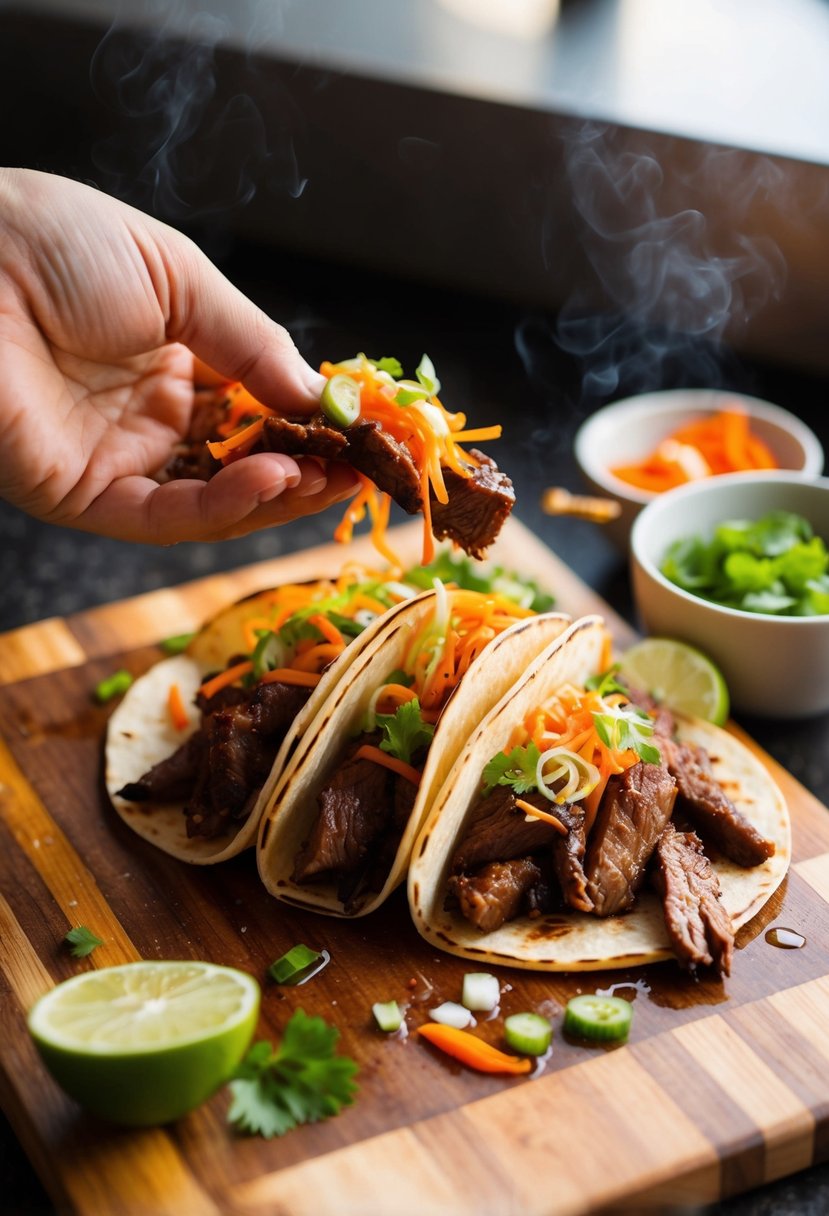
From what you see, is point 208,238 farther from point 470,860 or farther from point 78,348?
point 470,860

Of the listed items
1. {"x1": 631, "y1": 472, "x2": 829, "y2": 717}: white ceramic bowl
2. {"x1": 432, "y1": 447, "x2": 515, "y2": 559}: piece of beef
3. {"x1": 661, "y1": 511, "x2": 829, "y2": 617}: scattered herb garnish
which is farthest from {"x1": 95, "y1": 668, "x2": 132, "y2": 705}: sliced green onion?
{"x1": 661, "y1": 511, "x2": 829, "y2": 617}: scattered herb garnish

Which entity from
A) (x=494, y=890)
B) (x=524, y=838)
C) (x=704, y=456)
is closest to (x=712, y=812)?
(x=524, y=838)

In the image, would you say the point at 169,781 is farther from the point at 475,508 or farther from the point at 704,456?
the point at 704,456

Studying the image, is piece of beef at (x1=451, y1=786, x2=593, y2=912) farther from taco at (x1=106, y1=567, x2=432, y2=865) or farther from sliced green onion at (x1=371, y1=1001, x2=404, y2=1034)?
taco at (x1=106, y1=567, x2=432, y2=865)

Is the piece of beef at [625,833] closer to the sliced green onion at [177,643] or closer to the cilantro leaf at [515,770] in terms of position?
the cilantro leaf at [515,770]

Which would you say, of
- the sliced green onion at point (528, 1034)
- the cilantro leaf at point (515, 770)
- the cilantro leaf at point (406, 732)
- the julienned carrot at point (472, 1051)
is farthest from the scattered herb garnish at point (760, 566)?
the julienned carrot at point (472, 1051)
